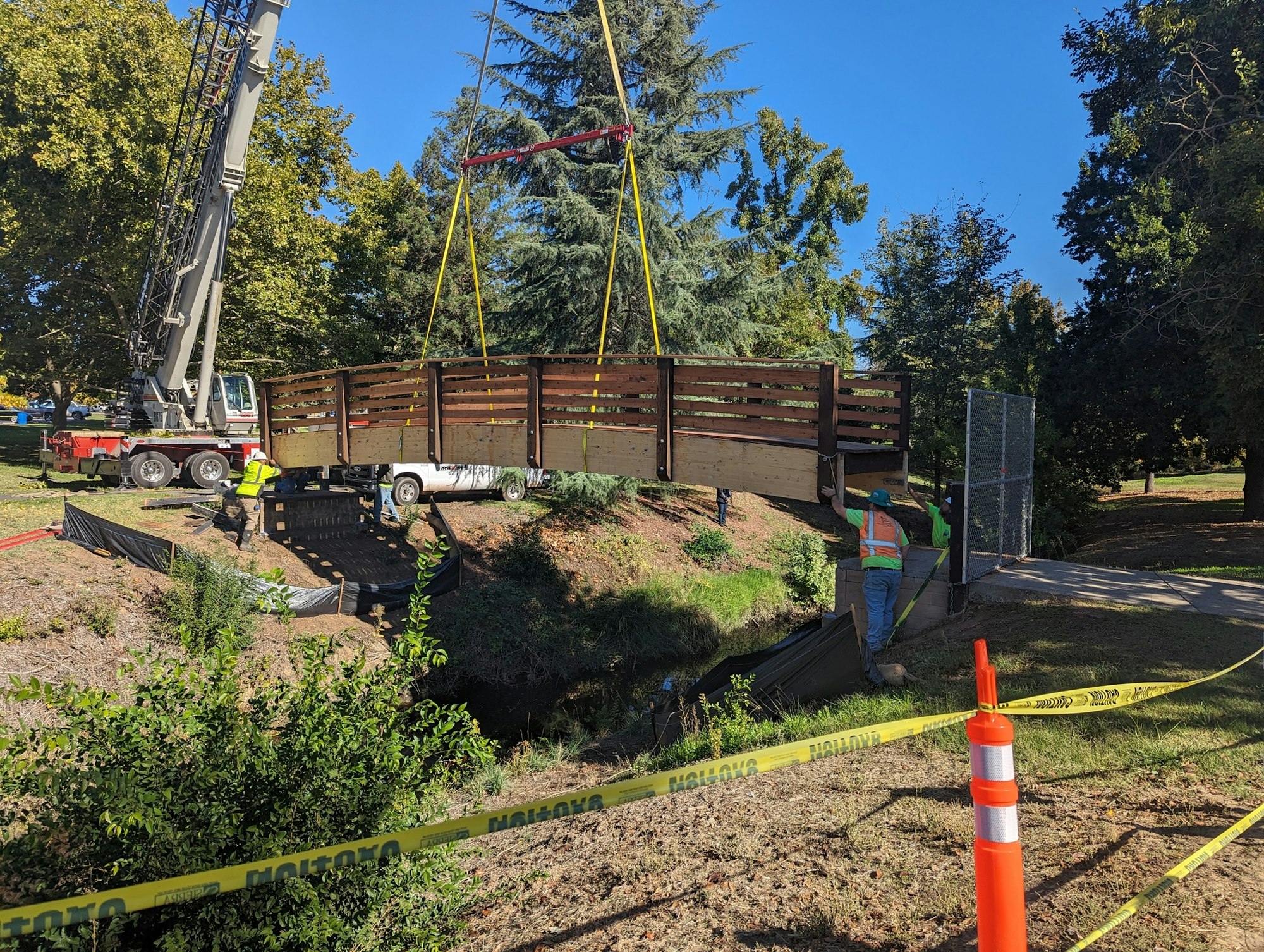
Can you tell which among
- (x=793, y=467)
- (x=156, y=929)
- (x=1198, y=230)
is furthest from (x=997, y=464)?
(x=1198, y=230)

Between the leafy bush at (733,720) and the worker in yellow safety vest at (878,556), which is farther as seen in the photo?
the worker in yellow safety vest at (878,556)

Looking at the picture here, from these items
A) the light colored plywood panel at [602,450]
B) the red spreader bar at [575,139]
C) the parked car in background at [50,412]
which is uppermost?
the red spreader bar at [575,139]

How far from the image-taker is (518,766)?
8734 millimetres

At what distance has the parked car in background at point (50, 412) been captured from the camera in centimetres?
5688

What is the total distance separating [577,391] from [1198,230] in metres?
14.3

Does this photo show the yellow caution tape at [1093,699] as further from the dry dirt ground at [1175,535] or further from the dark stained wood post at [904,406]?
the dry dirt ground at [1175,535]

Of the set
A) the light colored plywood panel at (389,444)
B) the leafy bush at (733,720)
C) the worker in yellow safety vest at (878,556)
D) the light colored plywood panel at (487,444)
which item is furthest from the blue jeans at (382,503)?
the worker in yellow safety vest at (878,556)

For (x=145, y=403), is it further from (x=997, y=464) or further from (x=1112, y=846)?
(x=1112, y=846)

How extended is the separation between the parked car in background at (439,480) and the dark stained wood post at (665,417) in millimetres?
10581

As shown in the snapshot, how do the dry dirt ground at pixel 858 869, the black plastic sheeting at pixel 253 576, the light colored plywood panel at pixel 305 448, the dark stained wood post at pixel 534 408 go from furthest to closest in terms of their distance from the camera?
1. the light colored plywood panel at pixel 305 448
2. the black plastic sheeting at pixel 253 576
3. the dark stained wood post at pixel 534 408
4. the dry dirt ground at pixel 858 869

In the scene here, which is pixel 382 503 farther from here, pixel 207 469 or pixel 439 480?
pixel 207 469

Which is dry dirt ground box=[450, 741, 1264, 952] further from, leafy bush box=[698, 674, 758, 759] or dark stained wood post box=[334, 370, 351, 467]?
dark stained wood post box=[334, 370, 351, 467]

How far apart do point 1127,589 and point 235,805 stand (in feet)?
30.7

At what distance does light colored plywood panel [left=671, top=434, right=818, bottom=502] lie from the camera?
8.77 m
